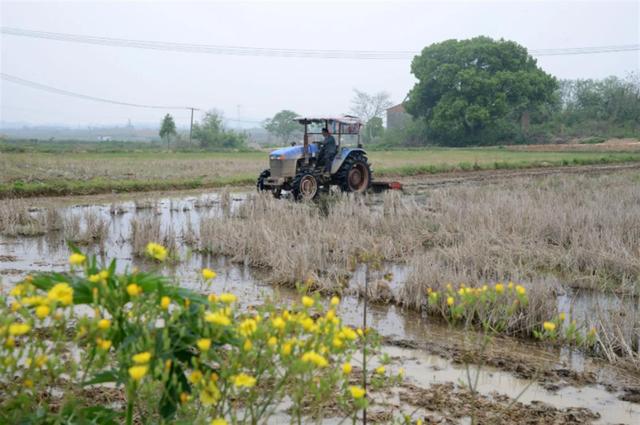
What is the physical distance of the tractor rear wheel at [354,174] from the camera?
15595 millimetres

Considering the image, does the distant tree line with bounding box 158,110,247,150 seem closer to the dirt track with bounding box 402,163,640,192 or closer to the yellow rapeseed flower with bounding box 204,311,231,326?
the dirt track with bounding box 402,163,640,192

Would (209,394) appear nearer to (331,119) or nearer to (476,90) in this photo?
(331,119)

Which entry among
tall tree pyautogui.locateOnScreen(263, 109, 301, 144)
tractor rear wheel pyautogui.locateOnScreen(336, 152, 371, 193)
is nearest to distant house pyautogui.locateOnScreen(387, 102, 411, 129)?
tall tree pyautogui.locateOnScreen(263, 109, 301, 144)

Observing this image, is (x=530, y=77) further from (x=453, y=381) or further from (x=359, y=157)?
(x=453, y=381)

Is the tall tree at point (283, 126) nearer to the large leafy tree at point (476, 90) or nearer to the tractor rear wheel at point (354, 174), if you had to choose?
the large leafy tree at point (476, 90)

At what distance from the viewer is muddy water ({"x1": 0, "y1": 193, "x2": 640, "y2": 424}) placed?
445cm

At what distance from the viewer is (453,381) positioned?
183 inches

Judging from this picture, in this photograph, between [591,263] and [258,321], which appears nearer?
[258,321]

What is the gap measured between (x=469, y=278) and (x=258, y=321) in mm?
4887

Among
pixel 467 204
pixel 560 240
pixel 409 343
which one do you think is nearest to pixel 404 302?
pixel 409 343

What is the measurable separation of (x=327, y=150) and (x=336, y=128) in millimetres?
632

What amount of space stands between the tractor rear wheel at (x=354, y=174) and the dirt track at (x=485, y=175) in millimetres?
2614

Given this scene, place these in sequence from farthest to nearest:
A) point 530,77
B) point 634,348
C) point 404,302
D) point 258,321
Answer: point 530,77 < point 404,302 < point 634,348 < point 258,321

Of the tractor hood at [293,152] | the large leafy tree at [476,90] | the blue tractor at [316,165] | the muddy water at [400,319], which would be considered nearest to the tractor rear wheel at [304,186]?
the blue tractor at [316,165]
